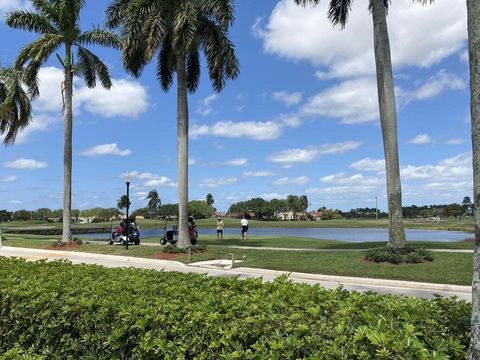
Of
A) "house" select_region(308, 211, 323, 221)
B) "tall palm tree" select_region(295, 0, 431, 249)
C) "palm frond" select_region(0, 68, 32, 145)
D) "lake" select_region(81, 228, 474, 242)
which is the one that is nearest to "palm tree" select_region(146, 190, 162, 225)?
"house" select_region(308, 211, 323, 221)

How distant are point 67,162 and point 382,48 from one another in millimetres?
18450

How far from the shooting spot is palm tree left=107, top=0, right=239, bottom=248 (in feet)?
66.3

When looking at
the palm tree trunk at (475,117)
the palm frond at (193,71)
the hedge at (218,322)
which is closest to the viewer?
the hedge at (218,322)

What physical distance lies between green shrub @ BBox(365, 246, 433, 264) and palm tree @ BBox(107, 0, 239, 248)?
27.6 ft

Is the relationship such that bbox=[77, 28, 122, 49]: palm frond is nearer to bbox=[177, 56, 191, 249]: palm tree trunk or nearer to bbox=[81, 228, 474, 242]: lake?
bbox=[177, 56, 191, 249]: palm tree trunk

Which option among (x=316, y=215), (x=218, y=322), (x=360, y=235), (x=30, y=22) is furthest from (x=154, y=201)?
(x=218, y=322)

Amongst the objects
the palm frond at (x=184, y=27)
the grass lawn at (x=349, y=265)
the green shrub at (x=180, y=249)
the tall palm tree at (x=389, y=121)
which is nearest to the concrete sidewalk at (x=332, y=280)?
the grass lawn at (x=349, y=265)

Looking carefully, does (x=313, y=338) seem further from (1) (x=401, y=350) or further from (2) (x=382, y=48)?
(2) (x=382, y=48)

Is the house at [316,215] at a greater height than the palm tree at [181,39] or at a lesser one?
lesser

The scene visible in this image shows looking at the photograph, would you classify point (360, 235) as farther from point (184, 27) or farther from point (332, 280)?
point (332, 280)

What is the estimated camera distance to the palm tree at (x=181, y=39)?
2020 cm

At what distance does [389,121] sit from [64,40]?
19549 mm

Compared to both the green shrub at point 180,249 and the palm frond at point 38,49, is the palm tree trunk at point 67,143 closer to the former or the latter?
the palm frond at point 38,49

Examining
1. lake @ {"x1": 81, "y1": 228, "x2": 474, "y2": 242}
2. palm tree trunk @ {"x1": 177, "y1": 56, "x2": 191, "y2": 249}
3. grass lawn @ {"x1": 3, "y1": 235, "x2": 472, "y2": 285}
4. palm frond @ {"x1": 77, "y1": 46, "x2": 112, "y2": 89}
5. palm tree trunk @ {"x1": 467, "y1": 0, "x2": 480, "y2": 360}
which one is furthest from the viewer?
lake @ {"x1": 81, "y1": 228, "x2": 474, "y2": 242}
